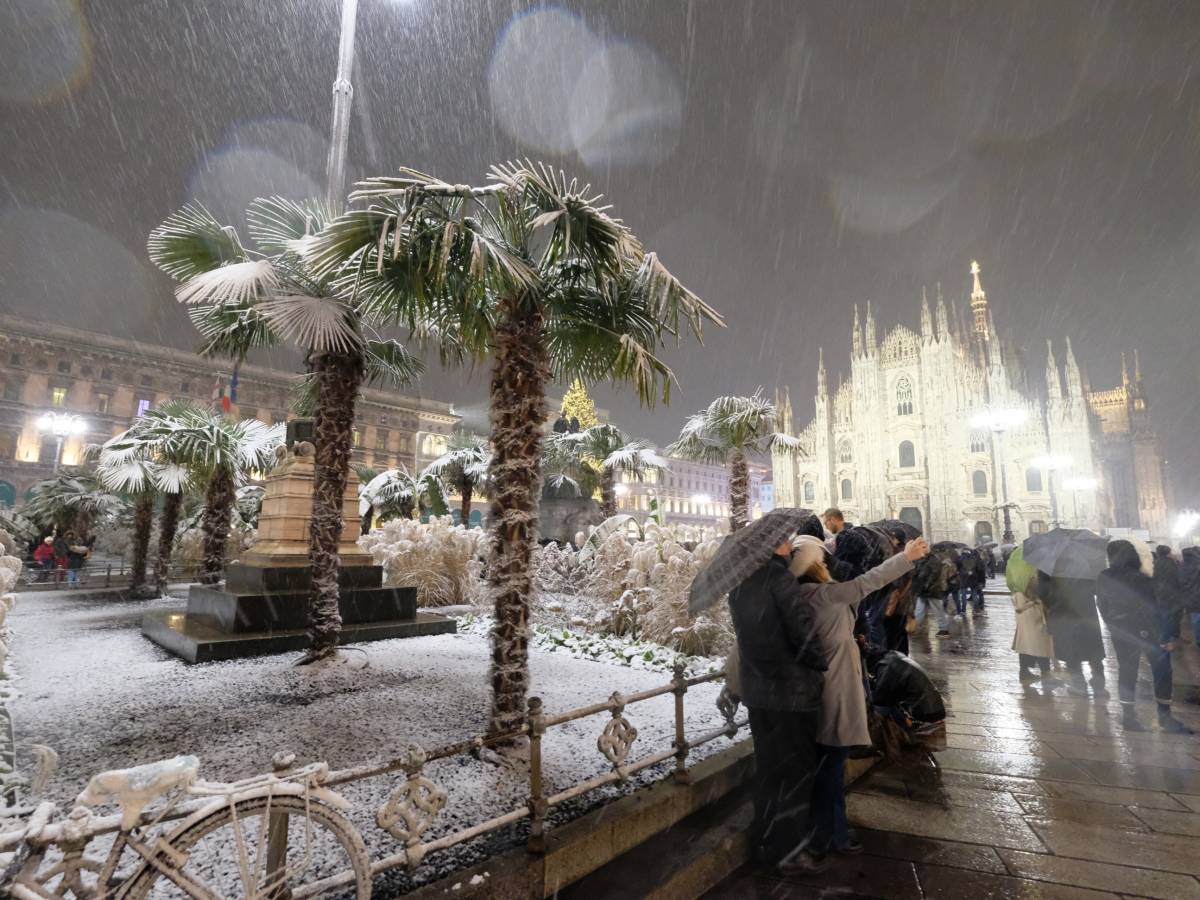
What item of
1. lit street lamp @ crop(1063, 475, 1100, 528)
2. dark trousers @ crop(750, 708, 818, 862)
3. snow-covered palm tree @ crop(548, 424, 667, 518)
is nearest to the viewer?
dark trousers @ crop(750, 708, 818, 862)

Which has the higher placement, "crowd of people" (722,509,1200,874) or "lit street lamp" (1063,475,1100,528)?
"lit street lamp" (1063,475,1100,528)

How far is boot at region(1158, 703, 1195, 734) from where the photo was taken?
527 cm

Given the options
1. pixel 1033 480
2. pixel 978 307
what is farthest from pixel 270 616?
pixel 978 307

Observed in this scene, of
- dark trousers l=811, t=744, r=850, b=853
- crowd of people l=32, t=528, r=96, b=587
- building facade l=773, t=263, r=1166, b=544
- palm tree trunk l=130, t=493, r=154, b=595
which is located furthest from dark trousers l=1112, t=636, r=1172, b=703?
building facade l=773, t=263, r=1166, b=544

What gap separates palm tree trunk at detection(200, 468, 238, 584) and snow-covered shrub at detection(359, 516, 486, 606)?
2921 mm

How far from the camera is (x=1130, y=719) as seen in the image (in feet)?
18.2

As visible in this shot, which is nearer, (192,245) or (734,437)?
(192,245)

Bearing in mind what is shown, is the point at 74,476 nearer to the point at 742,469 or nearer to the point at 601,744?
the point at 742,469

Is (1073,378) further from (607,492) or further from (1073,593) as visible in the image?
(1073,593)

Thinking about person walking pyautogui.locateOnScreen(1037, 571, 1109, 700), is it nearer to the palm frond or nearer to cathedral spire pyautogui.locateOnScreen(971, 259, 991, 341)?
the palm frond

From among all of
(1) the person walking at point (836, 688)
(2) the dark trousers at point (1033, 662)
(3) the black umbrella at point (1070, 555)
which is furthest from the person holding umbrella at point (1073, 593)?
(1) the person walking at point (836, 688)

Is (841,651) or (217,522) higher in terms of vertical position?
(217,522)

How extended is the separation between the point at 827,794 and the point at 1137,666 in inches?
196

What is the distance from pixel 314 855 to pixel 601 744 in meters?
1.49
